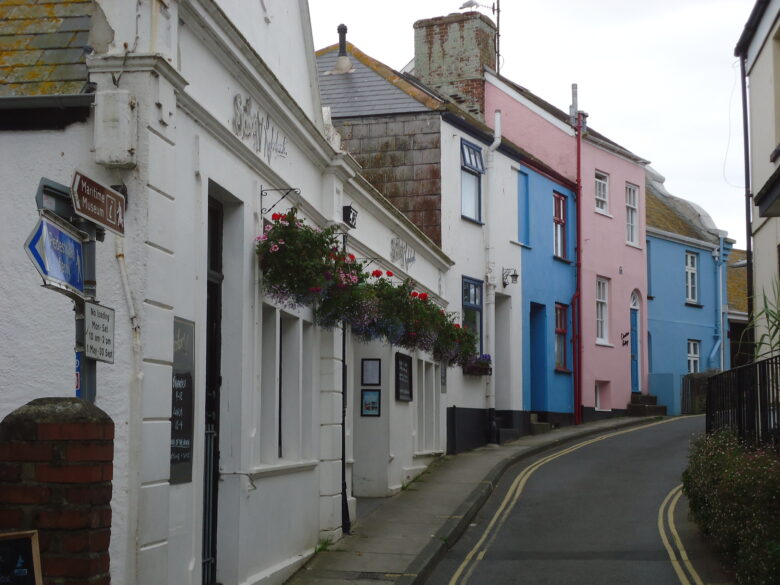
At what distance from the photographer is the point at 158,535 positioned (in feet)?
24.5

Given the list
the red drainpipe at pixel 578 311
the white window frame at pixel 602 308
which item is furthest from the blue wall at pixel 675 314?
the red drainpipe at pixel 578 311

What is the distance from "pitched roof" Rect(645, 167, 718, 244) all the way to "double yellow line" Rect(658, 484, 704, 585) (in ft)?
67.4

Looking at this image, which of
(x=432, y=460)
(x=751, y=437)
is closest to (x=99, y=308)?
(x=751, y=437)

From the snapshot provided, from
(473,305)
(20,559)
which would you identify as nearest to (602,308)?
(473,305)

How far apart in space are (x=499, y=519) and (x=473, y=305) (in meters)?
9.14

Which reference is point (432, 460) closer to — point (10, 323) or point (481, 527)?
point (481, 527)

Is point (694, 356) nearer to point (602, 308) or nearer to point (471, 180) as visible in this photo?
point (602, 308)

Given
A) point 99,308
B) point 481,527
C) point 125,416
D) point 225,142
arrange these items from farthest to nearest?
point 481,527 < point 225,142 < point 125,416 < point 99,308

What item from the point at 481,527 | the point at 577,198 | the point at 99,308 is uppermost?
the point at 577,198

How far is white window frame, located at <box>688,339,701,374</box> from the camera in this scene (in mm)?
37219

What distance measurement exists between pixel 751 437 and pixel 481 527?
4145mm

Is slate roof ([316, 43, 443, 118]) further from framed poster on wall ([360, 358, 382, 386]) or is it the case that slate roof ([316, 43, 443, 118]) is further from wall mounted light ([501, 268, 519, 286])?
framed poster on wall ([360, 358, 382, 386])

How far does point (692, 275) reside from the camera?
37750 mm

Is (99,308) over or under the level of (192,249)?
under
